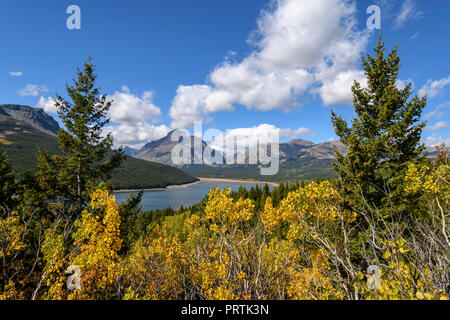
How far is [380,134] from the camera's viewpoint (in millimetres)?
13672

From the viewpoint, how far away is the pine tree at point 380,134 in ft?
41.4

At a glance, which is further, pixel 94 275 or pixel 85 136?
pixel 85 136

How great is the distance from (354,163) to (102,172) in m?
18.3

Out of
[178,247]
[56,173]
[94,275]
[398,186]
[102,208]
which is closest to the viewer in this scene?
[94,275]

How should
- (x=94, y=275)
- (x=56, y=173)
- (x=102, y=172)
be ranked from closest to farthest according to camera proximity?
(x=94, y=275)
(x=56, y=173)
(x=102, y=172)

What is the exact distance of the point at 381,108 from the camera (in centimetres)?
1368

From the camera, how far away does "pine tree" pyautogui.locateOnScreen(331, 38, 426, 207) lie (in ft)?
41.4

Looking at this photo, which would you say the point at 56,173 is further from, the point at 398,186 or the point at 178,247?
the point at 398,186

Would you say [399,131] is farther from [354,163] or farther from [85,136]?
[85,136]

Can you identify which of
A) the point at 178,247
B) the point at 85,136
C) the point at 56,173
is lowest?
the point at 178,247
